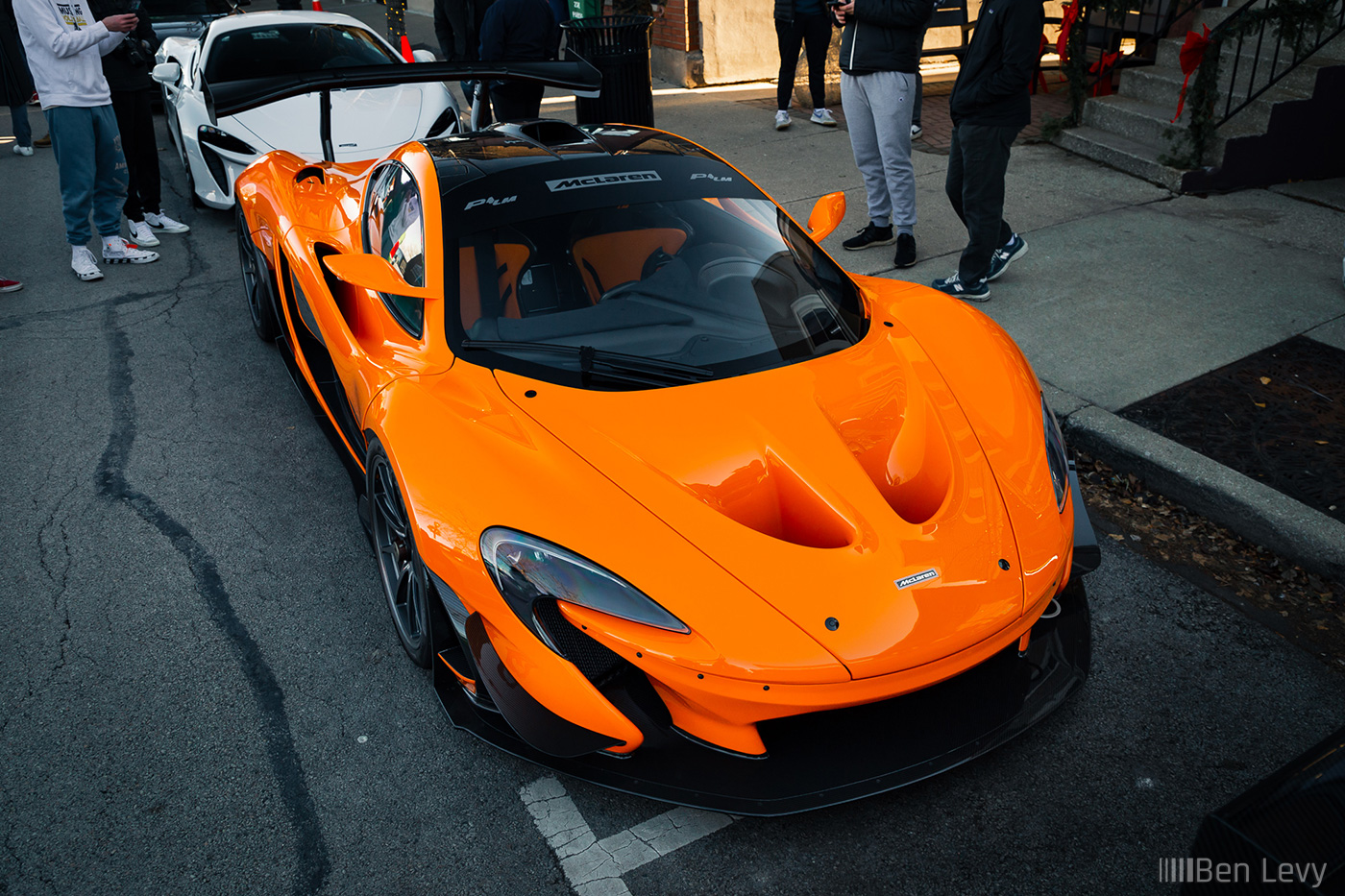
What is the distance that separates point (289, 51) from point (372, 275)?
5.48 m

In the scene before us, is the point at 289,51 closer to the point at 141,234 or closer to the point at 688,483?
the point at 141,234

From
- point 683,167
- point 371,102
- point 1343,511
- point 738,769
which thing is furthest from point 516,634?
point 371,102

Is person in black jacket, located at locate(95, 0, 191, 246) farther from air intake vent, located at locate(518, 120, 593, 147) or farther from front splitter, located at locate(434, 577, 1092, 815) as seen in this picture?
front splitter, located at locate(434, 577, 1092, 815)

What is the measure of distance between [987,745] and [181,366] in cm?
428

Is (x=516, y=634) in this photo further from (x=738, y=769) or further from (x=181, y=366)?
(x=181, y=366)

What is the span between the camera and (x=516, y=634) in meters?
2.05

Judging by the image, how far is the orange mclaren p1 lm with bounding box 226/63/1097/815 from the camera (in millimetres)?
1977

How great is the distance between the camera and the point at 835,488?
226cm

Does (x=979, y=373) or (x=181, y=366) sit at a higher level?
(x=979, y=373)

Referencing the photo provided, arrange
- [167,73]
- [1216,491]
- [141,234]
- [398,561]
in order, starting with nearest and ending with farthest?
[398,561] → [1216,491] → [141,234] → [167,73]

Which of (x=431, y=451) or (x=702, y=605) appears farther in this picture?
(x=431, y=451)

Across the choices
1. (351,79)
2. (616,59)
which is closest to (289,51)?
(616,59)

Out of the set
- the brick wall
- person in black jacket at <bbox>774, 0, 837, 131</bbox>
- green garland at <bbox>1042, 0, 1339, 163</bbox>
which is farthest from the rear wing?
the brick wall

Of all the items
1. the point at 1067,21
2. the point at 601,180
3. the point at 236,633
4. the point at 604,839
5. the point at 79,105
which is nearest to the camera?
the point at 604,839
